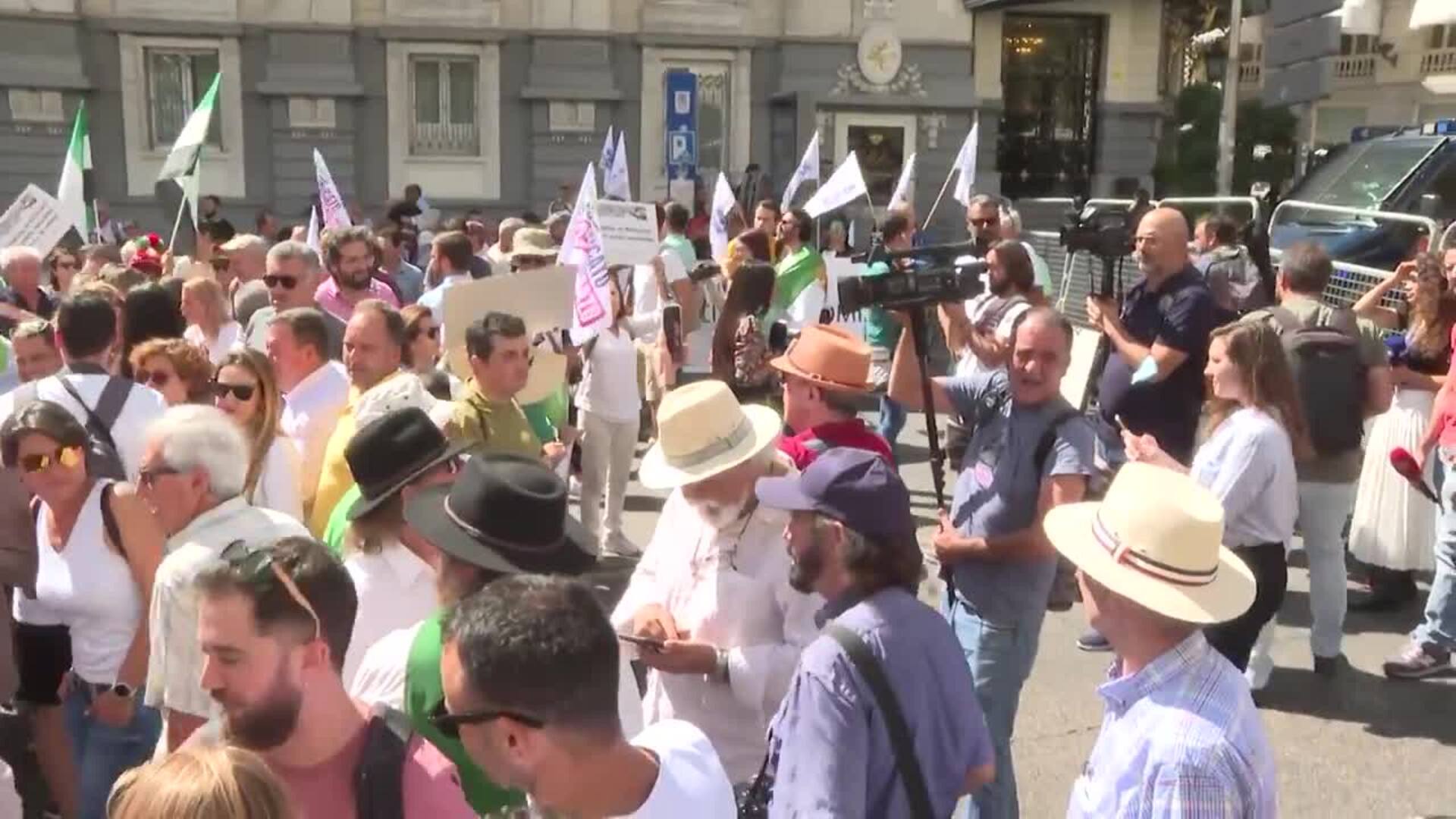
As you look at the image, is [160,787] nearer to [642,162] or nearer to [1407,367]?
[1407,367]

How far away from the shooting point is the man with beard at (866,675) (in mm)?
2584

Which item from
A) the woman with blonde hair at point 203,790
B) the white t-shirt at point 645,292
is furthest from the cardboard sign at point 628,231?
the woman with blonde hair at point 203,790

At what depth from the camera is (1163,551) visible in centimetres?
253

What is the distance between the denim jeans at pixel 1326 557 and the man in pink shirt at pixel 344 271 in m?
4.27

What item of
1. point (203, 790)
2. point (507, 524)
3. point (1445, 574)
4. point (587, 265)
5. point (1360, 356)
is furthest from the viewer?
point (587, 265)

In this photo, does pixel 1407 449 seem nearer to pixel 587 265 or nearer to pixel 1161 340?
pixel 1161 340

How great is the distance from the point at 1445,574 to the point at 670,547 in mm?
3721

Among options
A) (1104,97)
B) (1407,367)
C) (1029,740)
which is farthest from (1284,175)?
(1029,740)

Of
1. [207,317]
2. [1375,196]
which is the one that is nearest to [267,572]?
[207,317]

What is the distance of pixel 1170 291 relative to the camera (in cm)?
569

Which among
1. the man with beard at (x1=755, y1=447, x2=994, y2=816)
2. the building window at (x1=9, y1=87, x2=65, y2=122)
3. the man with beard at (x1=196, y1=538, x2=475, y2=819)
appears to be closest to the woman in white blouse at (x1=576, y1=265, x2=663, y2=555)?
the man with beard at (x1=755, y1=447, x2=994, y2=816)

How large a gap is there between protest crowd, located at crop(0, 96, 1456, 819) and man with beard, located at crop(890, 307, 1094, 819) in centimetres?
1

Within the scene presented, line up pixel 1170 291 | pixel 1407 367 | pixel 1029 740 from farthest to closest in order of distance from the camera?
pixel 1407 367
pixel 1170 291
pixel 1029 740

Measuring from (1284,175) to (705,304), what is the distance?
654 inches
